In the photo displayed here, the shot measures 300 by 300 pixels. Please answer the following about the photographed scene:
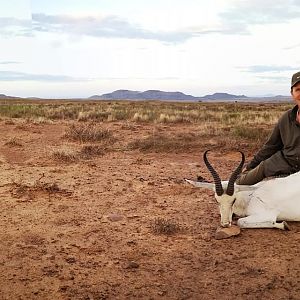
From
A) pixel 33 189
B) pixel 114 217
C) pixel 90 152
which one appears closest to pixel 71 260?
pixel 114 217

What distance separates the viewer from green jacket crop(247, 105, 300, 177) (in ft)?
20.6

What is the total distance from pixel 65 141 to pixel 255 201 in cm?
939

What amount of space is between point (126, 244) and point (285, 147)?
274 cm

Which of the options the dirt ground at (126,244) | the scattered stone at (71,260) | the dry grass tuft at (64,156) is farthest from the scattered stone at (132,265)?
the dry grass tuft at (64,156)

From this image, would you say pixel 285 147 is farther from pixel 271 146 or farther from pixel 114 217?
pixel 114 217

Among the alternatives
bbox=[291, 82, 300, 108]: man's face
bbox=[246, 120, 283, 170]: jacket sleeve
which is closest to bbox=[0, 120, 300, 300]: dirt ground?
bbox=[246, 120, 283, 170]: jacket sleeve

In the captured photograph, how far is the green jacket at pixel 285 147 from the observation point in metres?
6.28

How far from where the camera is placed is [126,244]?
5508mm

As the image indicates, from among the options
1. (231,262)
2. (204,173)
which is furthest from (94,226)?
(204,173)

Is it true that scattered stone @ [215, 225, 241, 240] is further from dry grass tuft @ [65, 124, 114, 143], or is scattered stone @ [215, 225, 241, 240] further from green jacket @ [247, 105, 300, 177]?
dry grass tuft @ [65, 124, 114, 143]

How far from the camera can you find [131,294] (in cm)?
423

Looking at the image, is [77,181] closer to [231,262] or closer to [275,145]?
[275,145]

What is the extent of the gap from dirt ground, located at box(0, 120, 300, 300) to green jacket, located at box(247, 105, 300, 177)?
854mm

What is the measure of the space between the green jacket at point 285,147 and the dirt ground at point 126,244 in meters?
0.85
